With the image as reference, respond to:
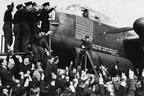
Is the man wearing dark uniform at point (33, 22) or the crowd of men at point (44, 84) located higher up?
the man wearing dark uniform at point (33, 22)

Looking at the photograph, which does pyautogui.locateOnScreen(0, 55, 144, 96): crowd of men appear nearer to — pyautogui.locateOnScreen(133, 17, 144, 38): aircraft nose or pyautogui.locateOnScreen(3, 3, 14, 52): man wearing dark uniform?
pyautogui.locateOnScreen(3, 3, 14, 52): man wearing dark uniform

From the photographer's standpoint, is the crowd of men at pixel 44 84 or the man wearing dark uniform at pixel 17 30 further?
the man wearing dark uniform at pixel 17 30

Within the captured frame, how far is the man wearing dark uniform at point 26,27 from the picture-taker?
39.4ft

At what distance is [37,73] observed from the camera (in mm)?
10469

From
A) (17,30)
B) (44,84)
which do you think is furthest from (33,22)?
(44,84)

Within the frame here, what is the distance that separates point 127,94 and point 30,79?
11.4 feet

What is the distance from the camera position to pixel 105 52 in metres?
19.2

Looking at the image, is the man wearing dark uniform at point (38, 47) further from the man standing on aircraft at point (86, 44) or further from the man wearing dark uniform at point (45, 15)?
the man standing on aircraft at point (86, 44)

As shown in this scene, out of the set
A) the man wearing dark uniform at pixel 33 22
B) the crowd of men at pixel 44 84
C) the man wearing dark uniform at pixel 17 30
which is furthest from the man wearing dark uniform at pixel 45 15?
the crowd of men at pixel 44 84

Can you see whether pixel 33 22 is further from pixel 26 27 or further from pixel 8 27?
pixel 8 27

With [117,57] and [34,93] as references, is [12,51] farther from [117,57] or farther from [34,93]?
[117,57]

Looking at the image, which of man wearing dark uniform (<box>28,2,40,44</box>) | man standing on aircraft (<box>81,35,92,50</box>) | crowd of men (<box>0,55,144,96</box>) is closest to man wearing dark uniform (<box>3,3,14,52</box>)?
man wearing dark uniform (<box>28,2,40,44</box>)

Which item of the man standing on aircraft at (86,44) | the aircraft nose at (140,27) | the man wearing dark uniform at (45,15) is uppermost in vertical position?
the man wearing dark uniform at (45,15)

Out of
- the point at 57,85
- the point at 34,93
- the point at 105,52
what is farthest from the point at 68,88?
the point at 105,52
